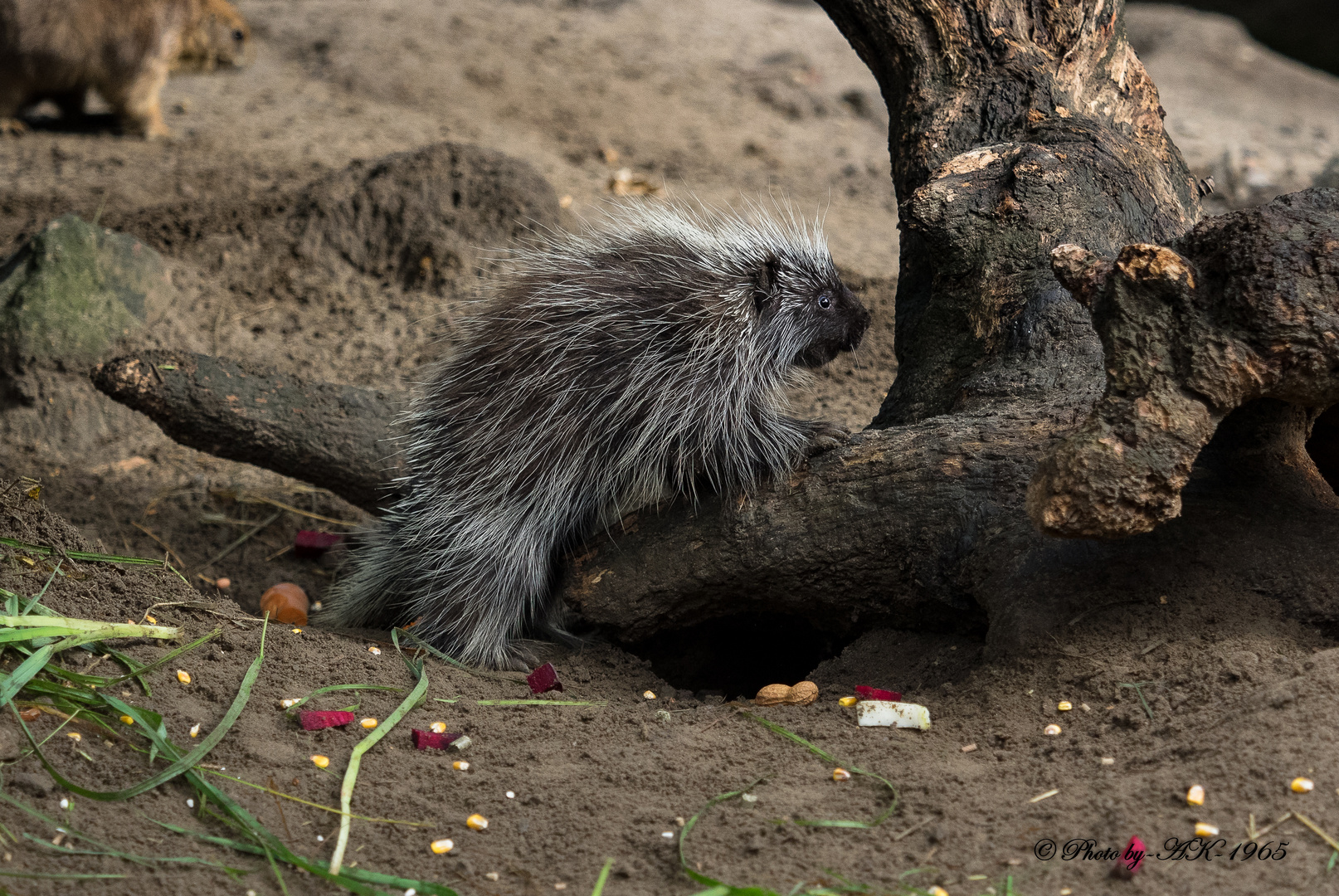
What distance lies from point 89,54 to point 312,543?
5.97 metres

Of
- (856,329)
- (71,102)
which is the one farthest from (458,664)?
(71,102)

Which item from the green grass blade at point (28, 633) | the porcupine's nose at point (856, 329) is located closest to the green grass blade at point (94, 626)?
the green grass blade at point (28, 633)

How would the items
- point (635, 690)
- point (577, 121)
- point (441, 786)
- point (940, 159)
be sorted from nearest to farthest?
1. point (441, 786)
2. point (635, 690)
3. point (940, 159)
4. point (577, 121)

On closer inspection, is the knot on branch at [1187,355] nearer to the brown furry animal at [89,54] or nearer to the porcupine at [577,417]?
the porcupine at [577,417]

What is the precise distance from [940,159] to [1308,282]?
1.52 m

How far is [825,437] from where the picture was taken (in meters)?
3.25

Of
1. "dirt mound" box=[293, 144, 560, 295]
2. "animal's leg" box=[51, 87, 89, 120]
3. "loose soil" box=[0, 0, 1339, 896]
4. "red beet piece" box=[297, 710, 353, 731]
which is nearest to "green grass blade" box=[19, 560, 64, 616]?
"loose soil" box=[0, 0, 1339, 896]

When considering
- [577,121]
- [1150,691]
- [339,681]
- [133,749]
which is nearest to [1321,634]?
[1150,691]

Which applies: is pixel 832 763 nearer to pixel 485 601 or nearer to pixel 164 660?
pixel 485 601

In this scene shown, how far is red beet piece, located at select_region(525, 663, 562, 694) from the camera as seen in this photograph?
10.3 feet

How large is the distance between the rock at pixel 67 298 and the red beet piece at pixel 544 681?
10.6ft

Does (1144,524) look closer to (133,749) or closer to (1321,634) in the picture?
(1321,634)

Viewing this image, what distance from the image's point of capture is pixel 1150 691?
249cm

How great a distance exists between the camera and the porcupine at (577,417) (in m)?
3.45
